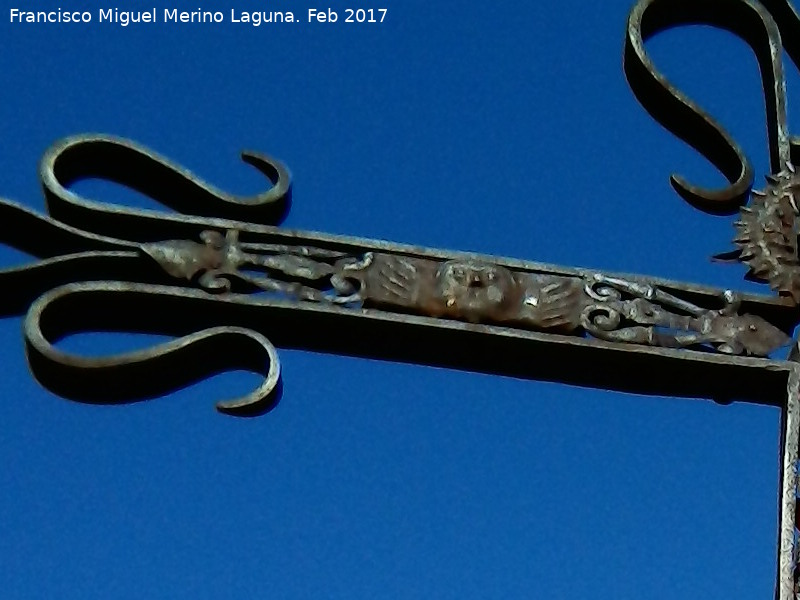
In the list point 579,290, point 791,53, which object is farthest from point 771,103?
point 579,290

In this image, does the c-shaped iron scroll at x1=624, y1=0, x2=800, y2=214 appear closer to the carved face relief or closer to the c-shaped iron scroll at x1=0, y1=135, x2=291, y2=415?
the carved face relief

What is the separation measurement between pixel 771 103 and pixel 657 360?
0.56 metres

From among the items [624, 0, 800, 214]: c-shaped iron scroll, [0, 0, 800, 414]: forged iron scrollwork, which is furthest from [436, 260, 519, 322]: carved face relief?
[624, 0, 800, 214]: c-shaped iron scroll

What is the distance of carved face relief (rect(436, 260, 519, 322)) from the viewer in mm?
3398

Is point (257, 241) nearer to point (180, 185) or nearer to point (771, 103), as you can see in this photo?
point (180, 185)

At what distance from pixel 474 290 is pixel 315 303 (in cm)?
23

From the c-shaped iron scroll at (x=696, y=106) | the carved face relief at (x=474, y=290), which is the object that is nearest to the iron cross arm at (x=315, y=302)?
the carved face relief at (x=474, y=290)

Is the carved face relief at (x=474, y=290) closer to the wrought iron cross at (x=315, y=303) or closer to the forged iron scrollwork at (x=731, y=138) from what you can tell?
the wrought iron cross at (x=315, y=303)

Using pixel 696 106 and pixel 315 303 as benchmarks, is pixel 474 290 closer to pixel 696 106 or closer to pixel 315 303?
pixel 315 303

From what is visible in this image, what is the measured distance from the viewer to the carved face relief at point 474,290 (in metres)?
3.40

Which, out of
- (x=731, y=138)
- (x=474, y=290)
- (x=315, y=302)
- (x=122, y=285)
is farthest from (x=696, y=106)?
(x=122, y=285)

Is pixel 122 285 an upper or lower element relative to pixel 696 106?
lower

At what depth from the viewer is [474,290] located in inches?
134

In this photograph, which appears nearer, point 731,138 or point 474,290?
point 474,290
